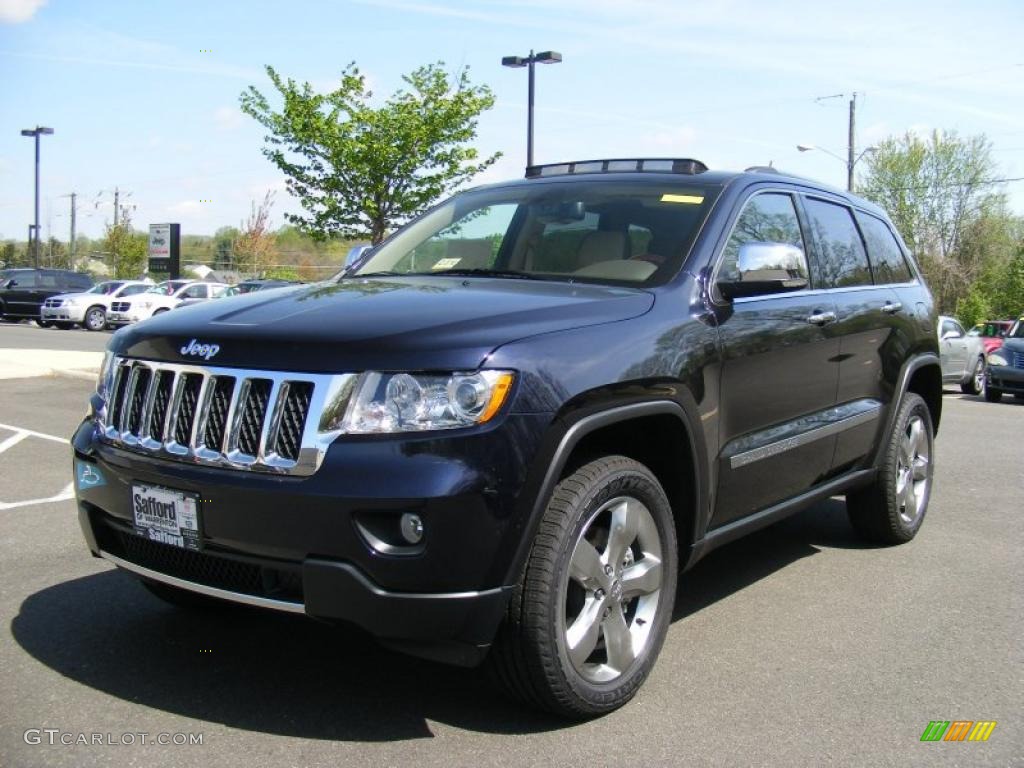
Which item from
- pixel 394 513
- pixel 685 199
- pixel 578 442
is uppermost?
pixel 685 199

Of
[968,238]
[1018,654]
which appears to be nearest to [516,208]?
[1018,654]

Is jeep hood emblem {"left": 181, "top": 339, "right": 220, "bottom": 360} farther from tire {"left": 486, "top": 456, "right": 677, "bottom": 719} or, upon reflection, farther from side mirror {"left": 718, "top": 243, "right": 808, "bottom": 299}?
side mirror {"left": 718, "top": 243, "right": 808, "bottom": 299}

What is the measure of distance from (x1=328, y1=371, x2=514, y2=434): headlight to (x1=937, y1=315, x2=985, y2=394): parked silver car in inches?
589

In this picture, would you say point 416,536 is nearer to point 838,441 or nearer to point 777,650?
point 777,650

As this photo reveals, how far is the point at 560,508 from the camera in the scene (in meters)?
3.13

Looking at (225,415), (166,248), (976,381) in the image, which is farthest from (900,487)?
(166,248)

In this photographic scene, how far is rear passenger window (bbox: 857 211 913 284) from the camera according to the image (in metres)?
5.61

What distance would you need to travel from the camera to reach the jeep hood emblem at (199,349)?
3.25m

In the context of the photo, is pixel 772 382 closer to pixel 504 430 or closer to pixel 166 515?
pixel 504 430

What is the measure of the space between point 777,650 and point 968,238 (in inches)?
2054

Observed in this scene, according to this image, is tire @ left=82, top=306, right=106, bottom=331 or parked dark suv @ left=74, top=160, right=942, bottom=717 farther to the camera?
tire @ left=82, top=306, right=106, bottom=331

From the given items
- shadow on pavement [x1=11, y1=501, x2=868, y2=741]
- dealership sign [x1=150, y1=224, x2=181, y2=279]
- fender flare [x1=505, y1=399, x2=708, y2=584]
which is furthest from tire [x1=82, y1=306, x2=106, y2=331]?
fender flare [x1=505, y1=399, x2=708, y2=584]

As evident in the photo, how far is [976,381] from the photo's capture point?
724 inches

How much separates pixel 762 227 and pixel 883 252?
5.30 ft
